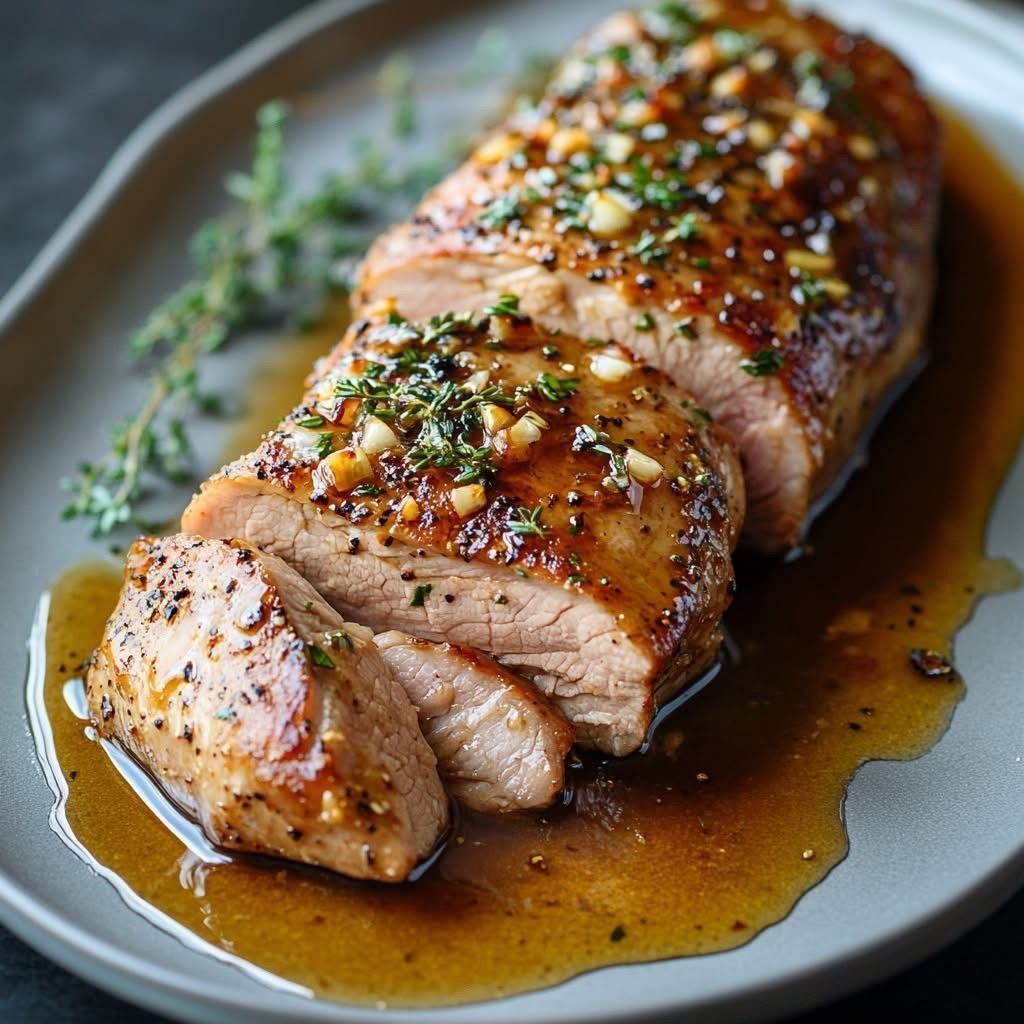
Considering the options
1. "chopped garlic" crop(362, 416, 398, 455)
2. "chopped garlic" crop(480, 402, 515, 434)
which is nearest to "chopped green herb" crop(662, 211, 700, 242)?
"chopped garlic" crop(480, 402, 515, 434)

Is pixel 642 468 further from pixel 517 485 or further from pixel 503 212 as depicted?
pixel 503 212

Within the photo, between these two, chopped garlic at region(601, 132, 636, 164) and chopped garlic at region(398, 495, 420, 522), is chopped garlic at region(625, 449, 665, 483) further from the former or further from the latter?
chopped garlic at region(601, 132, 636, 164)

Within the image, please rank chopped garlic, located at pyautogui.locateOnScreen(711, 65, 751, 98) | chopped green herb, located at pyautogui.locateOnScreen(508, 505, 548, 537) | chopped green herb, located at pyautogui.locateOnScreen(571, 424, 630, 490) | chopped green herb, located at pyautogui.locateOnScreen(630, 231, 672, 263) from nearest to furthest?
chopped green herb, located at pyautogui.locateOnScreen(508, 505, 548, 537), chopped green herb, located at pyautogui.locateOnScreen(571, 424, 630, 490), chopped green herb, located at pyautogui.locateOnScreen(630, 231, 672, 263), chopped garlic, located at pyautogui.locateOnScreen(711, 65, 751, 98)

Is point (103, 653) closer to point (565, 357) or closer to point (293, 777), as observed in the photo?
point (293, 777)

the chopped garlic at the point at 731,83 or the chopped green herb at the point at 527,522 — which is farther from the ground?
the chopped garlic at the point at 731,83

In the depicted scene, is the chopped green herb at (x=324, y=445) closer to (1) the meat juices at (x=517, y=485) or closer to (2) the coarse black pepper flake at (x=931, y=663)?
(1) the meat juices at (x=517, y=485)

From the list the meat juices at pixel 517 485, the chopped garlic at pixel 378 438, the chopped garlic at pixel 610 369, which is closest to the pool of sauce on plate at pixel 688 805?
the meat juices at pixel 517 485
